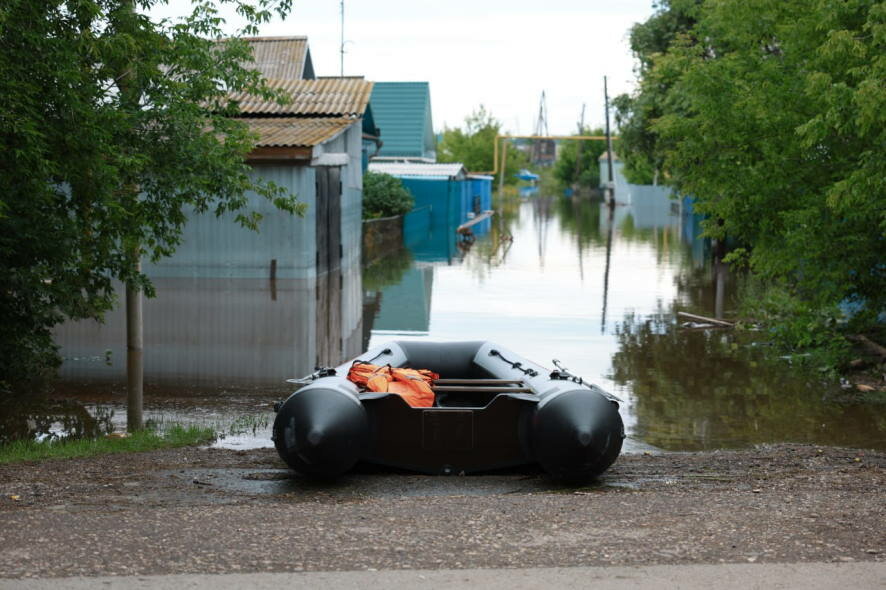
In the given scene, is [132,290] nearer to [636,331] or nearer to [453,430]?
[453,430]

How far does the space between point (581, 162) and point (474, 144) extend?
28.9 metres

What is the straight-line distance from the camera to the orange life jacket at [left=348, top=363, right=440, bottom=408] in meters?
9.19

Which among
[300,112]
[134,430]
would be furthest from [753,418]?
[300,112]

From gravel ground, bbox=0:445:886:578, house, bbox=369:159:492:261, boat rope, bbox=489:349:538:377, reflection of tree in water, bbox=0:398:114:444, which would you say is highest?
house, bbox=369:159:492:261

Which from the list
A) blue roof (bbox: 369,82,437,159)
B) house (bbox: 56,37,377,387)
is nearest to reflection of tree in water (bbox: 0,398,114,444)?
house (bbox: 56,37,377,387)

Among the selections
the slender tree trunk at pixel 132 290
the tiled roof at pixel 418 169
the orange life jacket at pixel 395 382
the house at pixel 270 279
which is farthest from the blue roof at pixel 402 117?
the orange life jacket at pixel 395 382

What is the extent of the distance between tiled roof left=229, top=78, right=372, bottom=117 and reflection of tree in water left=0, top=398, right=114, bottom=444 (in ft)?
47.0

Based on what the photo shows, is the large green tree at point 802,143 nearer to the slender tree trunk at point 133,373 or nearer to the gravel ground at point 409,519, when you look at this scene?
the gravel ground at point 409,519

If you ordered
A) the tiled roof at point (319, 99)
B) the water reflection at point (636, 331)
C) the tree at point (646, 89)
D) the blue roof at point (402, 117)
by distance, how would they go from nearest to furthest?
the water reflection at point (636, 331)
the tiled roof at point (319, 99)
the tree at point (646, 89)
the blue roof at point (402, 117)

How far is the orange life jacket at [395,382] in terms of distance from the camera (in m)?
9.19

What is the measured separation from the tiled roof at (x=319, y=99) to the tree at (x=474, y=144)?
190 feet

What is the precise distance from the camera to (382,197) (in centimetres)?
4303

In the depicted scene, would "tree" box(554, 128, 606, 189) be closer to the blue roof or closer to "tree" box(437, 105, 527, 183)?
"tree" box(437, 105, 527, 183)

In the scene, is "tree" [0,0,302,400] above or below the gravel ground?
above
